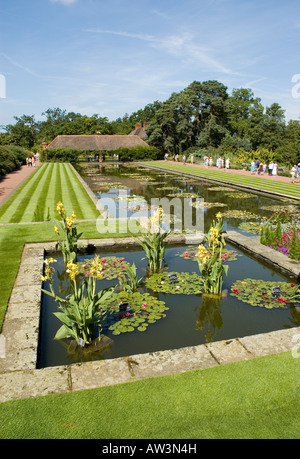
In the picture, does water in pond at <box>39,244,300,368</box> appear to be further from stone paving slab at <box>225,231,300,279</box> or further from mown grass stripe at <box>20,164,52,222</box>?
mown grass stripe at <box>20,164,52,222</box>

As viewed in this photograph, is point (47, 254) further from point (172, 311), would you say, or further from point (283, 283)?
point (283, 283)

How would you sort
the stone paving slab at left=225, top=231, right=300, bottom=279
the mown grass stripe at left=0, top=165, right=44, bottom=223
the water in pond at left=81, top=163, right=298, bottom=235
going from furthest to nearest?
the water in pond at left=81, top=163, right=298, bottom=235
the mown grass stripe at left=0, top=165, right=44, bottom=223
the stone paving slab at left=225, top=231, right=300, bottom=279

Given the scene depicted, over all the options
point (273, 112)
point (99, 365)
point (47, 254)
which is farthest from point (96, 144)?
point (99, 365)

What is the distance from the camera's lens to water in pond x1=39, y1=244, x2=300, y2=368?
16.1 ft

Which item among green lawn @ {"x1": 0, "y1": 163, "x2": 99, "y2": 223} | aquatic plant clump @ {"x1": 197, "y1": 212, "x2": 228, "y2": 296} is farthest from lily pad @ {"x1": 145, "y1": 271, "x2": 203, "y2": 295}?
green lawn @ {"x1": 0, "y1": 163, "x2": 99, "y2": 223}

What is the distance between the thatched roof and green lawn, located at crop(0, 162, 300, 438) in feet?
182

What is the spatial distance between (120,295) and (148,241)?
1.67 meters

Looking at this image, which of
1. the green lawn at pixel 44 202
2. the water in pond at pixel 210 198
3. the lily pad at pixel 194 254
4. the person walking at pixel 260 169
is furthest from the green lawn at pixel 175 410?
the person walking at pixel 260 169

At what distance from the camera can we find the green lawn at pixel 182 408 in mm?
3133

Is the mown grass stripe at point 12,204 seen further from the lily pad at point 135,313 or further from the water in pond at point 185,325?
the lily pad at point 135,313

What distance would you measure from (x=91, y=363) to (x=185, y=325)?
74.1 inches

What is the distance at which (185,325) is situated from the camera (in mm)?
5555

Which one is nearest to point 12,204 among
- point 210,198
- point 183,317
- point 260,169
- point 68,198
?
point 68,198
